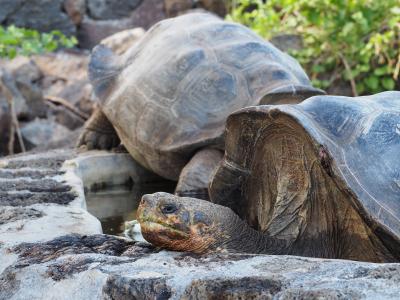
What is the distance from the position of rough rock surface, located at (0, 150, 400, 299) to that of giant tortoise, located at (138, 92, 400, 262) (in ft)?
0.54

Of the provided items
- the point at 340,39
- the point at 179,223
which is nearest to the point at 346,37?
the point at 340,39

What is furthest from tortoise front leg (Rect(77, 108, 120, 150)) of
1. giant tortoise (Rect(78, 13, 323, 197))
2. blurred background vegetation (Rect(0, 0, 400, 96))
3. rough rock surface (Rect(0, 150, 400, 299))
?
rough rock surface (Rect(0, 150, 400, 299))

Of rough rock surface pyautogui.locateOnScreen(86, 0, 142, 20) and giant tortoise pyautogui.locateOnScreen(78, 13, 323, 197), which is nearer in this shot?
giant tortoise pyautogui.locateOnScreen(78, 13, 323, 197)

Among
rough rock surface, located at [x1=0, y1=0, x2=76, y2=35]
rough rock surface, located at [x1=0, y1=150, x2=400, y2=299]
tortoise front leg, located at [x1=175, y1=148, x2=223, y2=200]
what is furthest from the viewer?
rough rock surface, located at [x1=0, y1=0, x2=76, y2=35]

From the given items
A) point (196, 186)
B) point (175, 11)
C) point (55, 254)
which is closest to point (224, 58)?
point (196, 186)

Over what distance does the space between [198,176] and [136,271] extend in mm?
1965

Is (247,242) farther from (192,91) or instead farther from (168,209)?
(192,91)

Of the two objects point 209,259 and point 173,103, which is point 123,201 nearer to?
point 173,103

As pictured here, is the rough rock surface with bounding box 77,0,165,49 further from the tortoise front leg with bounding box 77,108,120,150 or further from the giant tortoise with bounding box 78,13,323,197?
the giant tortoise with bounding box 78,13,323,197

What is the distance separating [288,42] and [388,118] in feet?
17.9

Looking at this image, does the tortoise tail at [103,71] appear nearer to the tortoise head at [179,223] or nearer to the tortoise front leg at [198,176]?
the tortoise front leg at [198,176]

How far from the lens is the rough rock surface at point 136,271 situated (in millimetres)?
1965

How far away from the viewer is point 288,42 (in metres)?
7.93

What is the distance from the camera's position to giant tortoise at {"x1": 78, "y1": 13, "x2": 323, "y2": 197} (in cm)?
429
